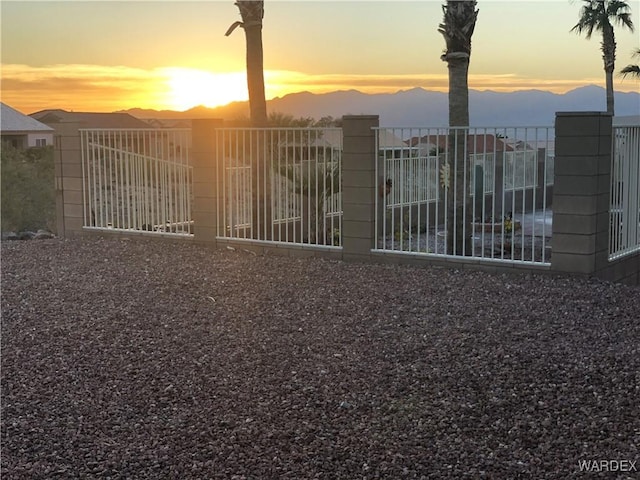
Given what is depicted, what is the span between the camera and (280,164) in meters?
12.1

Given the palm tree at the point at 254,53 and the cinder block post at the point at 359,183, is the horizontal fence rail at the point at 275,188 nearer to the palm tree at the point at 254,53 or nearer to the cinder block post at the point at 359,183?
the cinder block post at the point at 359,183

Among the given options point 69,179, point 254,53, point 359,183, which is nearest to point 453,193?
point 359,183

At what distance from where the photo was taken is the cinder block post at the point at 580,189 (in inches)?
349

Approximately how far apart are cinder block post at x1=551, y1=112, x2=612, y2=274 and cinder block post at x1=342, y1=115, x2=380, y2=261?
8.53 feet

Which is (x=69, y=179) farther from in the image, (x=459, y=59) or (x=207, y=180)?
(x=459, y=59)

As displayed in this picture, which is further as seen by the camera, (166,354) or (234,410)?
(166,354)

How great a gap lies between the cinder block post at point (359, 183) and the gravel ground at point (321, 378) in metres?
1.52

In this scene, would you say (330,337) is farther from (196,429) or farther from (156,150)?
(156,150)

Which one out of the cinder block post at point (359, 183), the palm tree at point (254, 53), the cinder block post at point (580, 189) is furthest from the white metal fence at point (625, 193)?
the palm tree at point (254, 53)

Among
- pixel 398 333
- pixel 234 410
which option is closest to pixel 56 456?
pixel 234 410

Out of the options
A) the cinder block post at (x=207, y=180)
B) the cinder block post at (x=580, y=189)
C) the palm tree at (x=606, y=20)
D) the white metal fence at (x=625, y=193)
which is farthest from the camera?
the palm tree at (x=606, y=20)

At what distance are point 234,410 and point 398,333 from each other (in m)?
2.14

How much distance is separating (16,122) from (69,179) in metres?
25.2

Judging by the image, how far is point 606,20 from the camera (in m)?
32.8
